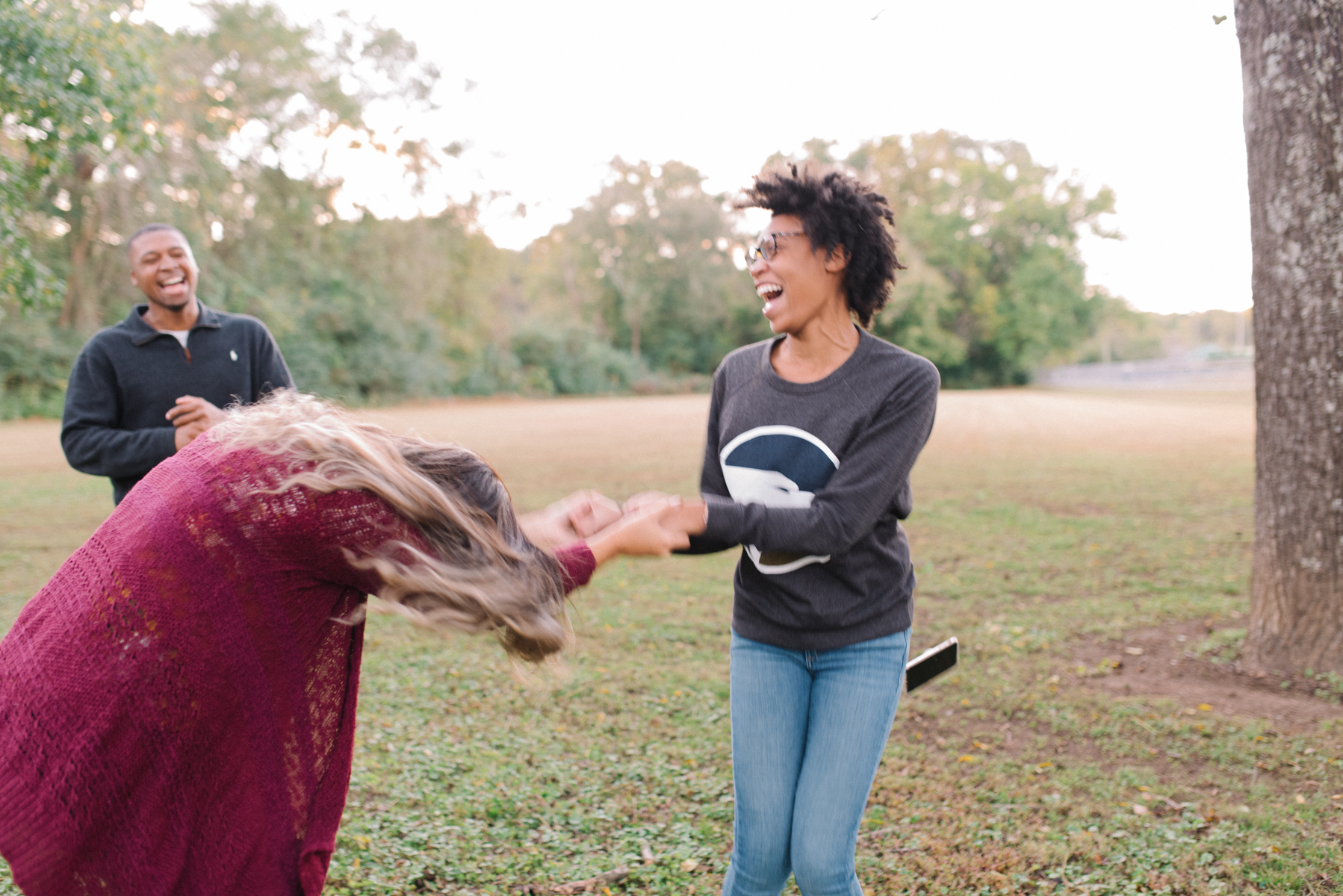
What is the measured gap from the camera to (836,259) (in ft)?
8.51

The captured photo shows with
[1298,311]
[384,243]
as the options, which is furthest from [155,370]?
[384,243]

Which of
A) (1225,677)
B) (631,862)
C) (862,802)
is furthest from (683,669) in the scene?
(862,802)

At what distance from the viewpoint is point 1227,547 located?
9008mm

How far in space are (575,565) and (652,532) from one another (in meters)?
0.28

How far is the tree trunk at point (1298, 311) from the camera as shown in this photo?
4.70 m

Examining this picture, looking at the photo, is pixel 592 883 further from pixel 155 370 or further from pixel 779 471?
pixel 155 370

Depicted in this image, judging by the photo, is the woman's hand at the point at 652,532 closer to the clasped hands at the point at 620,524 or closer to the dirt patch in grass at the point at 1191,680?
the clasped hands at the point at 620,524

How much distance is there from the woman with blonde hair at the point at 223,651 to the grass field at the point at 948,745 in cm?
A: 31

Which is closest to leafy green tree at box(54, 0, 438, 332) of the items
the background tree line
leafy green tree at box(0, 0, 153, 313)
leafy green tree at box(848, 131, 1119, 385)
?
the background tree line

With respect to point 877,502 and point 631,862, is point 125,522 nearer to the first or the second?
point 877,502

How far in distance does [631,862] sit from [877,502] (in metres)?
2.06

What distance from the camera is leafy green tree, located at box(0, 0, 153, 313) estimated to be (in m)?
7.47

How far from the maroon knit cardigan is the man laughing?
2.59m

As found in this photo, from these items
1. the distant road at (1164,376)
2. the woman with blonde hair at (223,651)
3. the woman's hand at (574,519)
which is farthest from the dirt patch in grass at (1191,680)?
the distant road at (1164,376)
